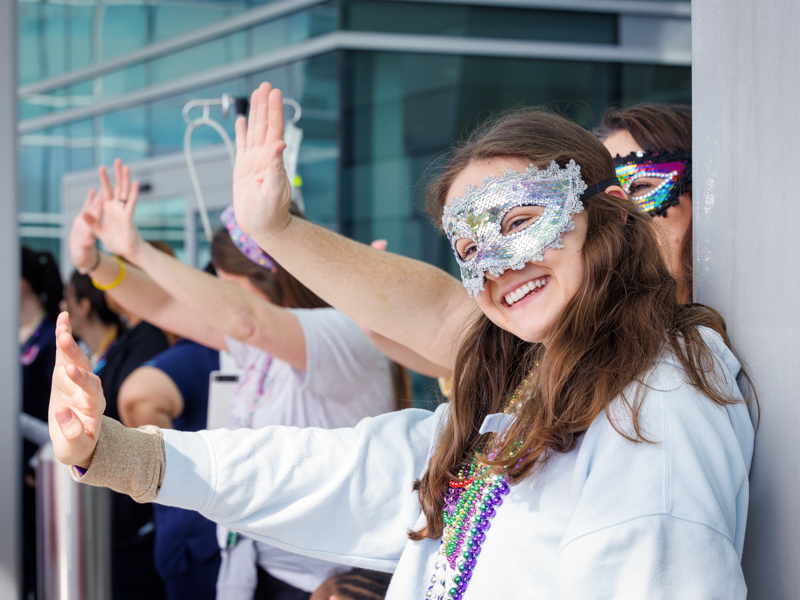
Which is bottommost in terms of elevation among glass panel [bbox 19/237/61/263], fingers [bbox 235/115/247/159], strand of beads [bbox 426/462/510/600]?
strand of beads [bbox 426/462/510/600]

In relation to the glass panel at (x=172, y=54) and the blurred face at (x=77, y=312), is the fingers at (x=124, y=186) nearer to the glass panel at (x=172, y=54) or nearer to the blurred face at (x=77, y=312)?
the blurred face at (x=77, y=312)

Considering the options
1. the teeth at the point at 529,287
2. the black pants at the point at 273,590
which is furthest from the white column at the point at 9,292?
the teeth at the point at 529,287

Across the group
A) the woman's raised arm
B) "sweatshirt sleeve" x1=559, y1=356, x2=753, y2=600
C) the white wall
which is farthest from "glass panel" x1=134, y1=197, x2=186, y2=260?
"sweatshirt sleeve" x1=559, y1=356, x2=753, y2=600

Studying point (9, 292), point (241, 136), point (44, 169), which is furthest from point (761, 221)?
point (44, 169)

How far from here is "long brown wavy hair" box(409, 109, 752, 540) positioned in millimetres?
1035

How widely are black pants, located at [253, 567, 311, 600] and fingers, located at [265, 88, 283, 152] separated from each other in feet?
3.96

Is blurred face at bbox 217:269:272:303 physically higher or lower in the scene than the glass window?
lower

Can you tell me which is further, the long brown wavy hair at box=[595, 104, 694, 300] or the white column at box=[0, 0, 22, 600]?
the white column at box=[0, 0, 22, 600]

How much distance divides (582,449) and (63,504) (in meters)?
1.58

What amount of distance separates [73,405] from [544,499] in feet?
2.41

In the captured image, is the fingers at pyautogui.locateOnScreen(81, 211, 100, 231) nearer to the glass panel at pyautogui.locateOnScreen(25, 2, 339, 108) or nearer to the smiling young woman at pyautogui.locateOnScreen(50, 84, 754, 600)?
the smiling young woman at pyautogui.locateOnScreen(50, 84, 754, 600)

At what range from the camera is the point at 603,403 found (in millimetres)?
1008

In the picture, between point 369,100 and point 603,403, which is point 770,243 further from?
point 369,100

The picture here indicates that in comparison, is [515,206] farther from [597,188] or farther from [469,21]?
[469,21]
